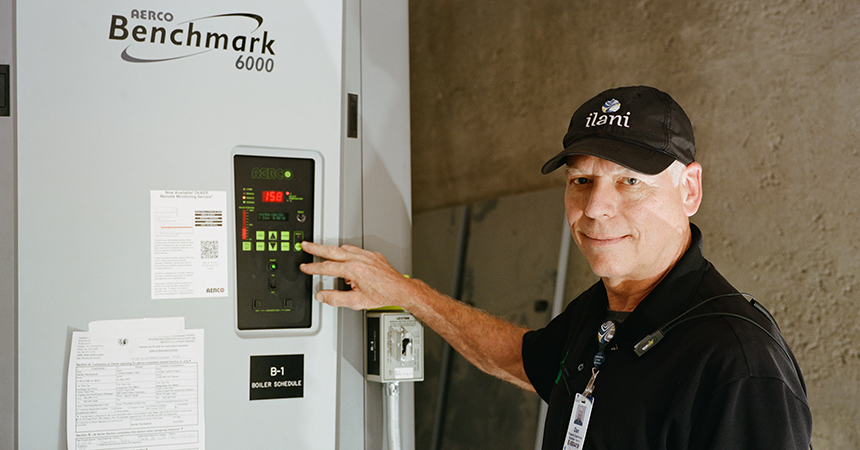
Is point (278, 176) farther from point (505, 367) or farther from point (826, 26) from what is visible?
point (826, 26)

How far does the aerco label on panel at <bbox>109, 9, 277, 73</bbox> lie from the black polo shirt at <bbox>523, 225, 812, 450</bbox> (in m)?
0.93

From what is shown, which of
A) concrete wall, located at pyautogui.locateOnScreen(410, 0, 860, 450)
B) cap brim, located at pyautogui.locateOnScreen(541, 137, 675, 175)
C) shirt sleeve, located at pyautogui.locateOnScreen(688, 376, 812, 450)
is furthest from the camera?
concrete wall, located at pyautogui.locateOnScreen(410, 0, 860, 450)

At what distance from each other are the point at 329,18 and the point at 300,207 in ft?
1.43

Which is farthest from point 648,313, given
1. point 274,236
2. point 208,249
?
point 208,249

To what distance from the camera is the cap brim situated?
45.2 inches

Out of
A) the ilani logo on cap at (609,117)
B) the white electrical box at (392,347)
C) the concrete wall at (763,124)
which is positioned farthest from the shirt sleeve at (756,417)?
the concrete wall at (763,124)

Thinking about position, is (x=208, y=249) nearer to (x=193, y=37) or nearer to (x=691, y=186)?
(x=193, y=37)

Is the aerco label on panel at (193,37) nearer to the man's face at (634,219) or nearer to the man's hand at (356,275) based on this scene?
the man's hand at (356,275)

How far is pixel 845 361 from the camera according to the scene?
183 centimetres

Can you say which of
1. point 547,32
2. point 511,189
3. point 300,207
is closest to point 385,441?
point 300,207

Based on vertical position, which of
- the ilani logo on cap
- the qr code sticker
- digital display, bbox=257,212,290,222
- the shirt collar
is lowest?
the shirt collar

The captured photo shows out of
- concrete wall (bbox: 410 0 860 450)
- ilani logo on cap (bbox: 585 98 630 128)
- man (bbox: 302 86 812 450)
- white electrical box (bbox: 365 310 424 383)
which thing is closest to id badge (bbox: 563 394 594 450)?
man (bbox: 302 86 812 450)

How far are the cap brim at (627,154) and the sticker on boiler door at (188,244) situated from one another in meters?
0.74

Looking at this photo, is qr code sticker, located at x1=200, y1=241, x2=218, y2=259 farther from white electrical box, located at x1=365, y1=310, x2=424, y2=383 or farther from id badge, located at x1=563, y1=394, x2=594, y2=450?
id badge, located at x1=563, y1=394, x2=594, y2=450
